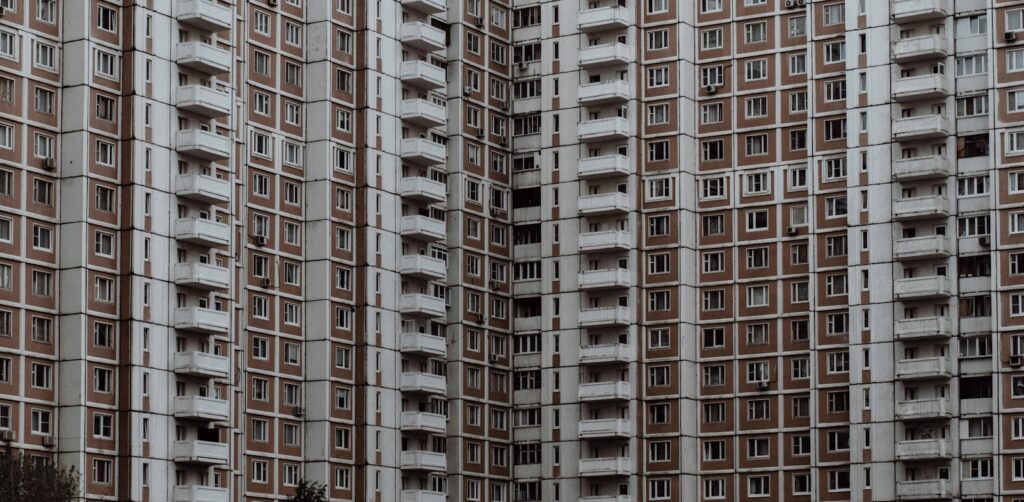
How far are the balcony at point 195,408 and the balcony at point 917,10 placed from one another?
39735 mm

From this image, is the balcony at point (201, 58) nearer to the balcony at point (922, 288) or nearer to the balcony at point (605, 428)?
the balcony at point (605, 428)

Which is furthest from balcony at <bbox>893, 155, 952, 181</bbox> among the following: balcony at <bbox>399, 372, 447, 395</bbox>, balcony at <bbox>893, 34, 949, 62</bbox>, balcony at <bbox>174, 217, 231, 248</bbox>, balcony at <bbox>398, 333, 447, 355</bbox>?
balcony at <bbox>174, 217, 231, 248</bbox>

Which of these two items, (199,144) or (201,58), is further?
(201,58)

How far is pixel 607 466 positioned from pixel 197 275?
27.8 metres

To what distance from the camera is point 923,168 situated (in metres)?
122

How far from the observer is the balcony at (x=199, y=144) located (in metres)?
113

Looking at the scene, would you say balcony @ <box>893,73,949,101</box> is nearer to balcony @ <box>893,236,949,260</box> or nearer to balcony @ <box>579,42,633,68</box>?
balcony @ <box>893,236,949,260</box>

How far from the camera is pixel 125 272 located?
110 metres

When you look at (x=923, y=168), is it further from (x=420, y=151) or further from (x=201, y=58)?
(x=201, y=58)

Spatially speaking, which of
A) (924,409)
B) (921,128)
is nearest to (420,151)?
(921,128)

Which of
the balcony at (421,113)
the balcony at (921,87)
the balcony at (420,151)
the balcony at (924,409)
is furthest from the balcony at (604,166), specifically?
the balcony at (924,409)

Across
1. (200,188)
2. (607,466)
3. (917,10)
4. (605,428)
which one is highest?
(917,10)

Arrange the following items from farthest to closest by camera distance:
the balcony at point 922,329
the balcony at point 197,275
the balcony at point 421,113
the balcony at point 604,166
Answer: the balcony at point 604,166 → the balcony at point 421,113 → the balcony at point 922,329 → the balcony at point 197,275

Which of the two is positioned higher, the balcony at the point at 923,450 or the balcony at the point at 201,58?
the balcony at the point at 201,58
